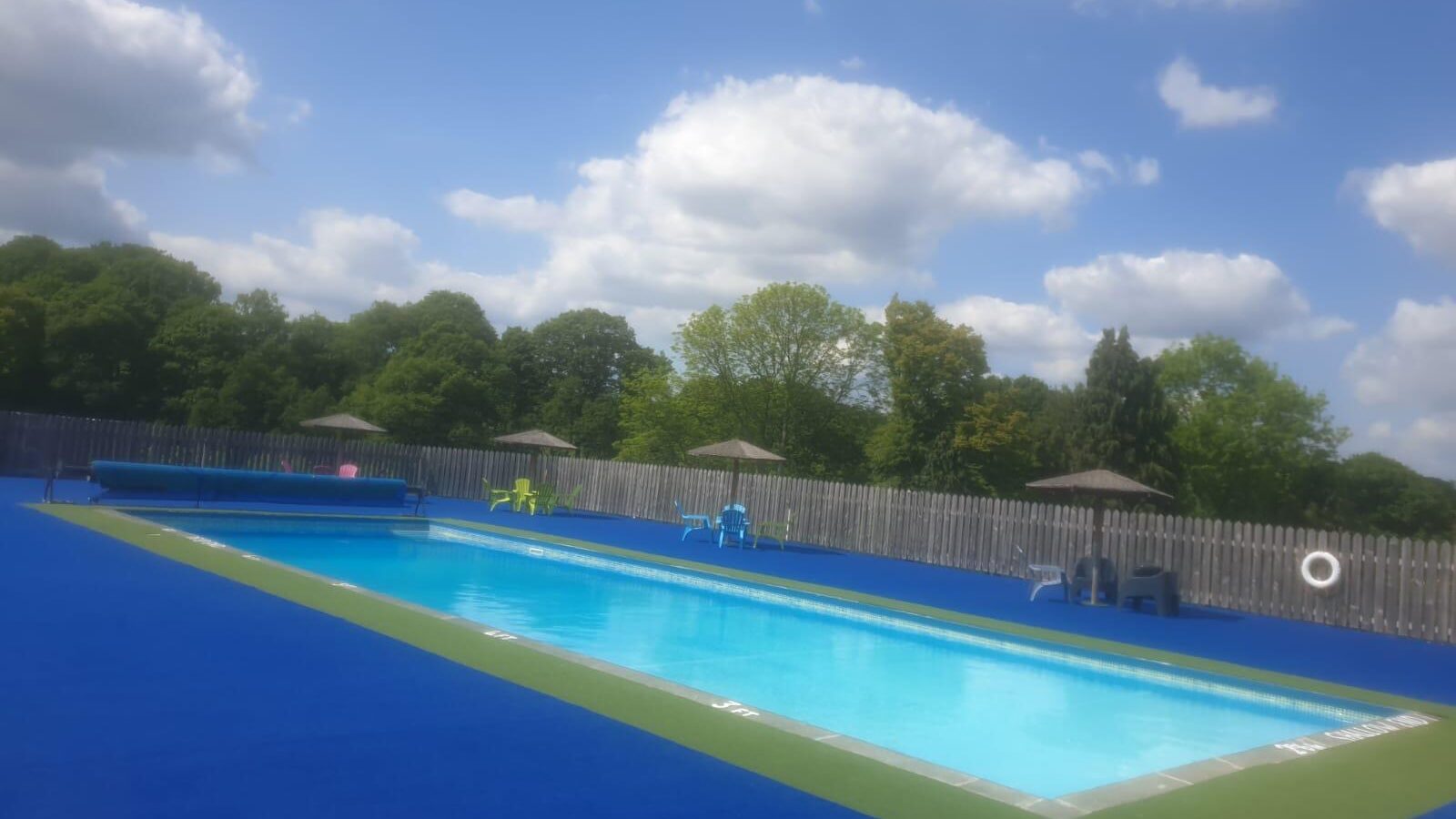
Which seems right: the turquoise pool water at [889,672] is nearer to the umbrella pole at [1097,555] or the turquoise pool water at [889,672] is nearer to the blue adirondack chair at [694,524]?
the umbrella pole at [1097,555]

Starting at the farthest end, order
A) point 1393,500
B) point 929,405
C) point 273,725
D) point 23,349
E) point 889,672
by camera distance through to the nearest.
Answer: point 1393,500, point 23,349, point 929,405, point 889,672, point 273,725

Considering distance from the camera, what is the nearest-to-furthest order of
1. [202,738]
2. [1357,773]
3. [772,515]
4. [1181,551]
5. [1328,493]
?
[202,738]
[1357,773]
[1181,551]
[772,515]
[1328,493]

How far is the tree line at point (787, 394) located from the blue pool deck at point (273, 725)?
2310 centimetres

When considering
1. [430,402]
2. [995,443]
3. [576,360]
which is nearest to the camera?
[995,443]

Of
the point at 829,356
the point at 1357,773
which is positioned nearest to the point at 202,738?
the point at 1357,773

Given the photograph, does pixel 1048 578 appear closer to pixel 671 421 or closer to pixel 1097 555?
pixel 1097 555

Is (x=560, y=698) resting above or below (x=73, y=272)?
below

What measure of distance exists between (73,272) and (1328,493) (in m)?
50.5

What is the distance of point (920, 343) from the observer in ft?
103

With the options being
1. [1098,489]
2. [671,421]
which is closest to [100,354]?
[671,421]

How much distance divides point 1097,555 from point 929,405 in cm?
1857

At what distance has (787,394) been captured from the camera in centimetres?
3362

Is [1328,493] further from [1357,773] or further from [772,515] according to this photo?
[1357,773]

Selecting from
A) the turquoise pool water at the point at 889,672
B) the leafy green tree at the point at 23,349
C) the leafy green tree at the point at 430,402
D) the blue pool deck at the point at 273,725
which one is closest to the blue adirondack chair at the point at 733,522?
the turquoise pool water at the point at 889,672
